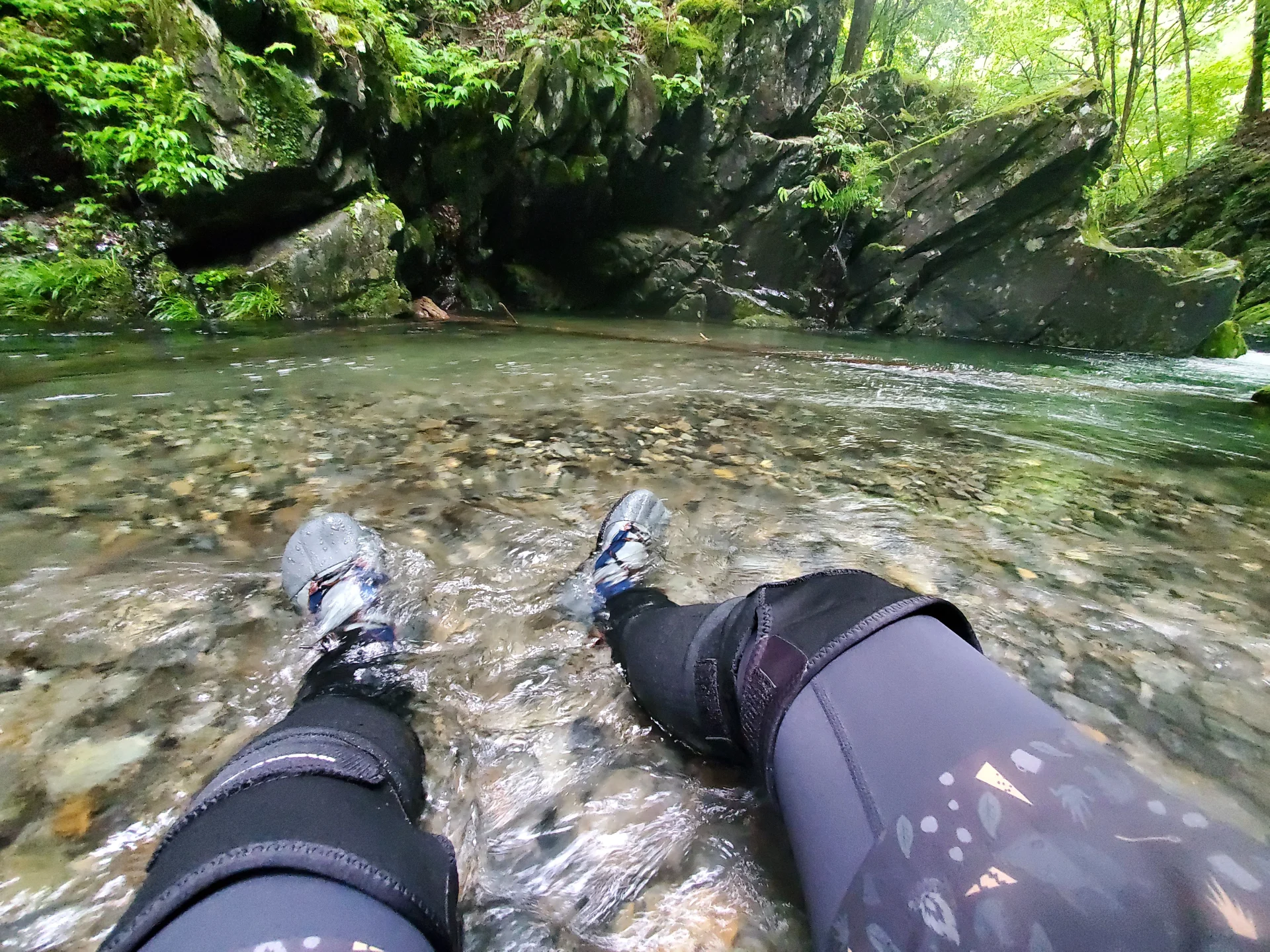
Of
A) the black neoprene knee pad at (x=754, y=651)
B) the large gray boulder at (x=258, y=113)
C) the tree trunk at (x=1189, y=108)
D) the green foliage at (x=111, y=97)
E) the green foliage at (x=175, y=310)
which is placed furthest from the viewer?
the tree trunk at (x=1189, y=108)

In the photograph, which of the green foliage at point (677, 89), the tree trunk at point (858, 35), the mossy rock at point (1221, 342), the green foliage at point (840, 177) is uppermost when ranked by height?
the tree trunk at point (858, 35)

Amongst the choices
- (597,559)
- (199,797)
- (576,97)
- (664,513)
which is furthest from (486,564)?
(576,97)

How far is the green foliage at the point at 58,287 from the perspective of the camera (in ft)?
16.3

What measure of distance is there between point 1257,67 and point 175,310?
24806 mm

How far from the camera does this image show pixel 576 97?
8477mm

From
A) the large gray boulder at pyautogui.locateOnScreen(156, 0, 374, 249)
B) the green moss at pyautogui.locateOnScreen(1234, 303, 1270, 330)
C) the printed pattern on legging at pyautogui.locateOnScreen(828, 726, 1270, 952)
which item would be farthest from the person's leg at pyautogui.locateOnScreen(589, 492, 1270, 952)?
the green moss at pyautogui.locateOnScreen(1234, 303, 1270, 330)

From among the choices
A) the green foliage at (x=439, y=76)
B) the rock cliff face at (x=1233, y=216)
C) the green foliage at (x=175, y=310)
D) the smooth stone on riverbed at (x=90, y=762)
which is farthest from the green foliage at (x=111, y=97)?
the rock cliff face at (x=1233, y=216)

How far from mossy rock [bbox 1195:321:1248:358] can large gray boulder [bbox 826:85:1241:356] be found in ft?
0.39

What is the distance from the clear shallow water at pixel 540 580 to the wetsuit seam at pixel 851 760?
294mm

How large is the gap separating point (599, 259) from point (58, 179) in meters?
7.49

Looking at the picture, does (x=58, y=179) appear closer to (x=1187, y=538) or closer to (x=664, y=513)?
(x=664, y=513)

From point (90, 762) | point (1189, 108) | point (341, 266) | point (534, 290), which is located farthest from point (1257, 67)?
point (90, 762)

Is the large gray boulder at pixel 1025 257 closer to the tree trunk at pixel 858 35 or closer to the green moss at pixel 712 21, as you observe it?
the green moss at pixel 712 21

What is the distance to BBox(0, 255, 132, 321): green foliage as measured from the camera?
495cm
